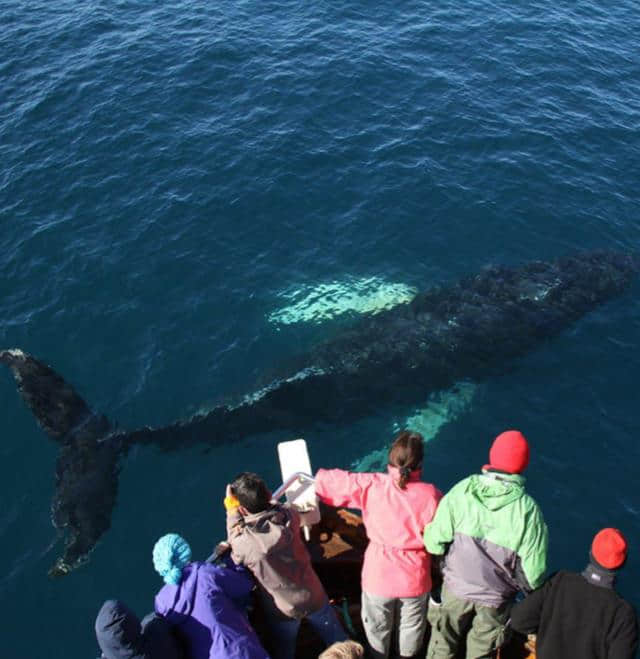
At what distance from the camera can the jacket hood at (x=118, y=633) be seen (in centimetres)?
772

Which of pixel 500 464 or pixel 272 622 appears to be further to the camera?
pixel 272 622

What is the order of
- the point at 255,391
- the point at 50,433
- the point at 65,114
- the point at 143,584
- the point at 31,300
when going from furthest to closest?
1. the point at 65,114
2. the point at 31,300
3. the point at 255,391
4. the point at 50,433
5. the point at 143,584

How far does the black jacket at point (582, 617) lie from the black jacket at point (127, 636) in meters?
4.39

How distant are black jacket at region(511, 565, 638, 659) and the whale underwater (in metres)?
12.9

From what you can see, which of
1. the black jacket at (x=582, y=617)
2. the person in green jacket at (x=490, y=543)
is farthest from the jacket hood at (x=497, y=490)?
the black jacket at (x=582, y=617)

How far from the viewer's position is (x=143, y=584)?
17.1 m

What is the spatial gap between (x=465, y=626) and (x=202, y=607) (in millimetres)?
3731

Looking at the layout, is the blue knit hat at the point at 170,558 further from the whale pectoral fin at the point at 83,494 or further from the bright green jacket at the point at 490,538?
the whale pectoral fin at the point at 83,494

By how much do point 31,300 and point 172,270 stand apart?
16.9 feet

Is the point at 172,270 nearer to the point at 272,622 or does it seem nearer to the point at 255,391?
the point at 255,391

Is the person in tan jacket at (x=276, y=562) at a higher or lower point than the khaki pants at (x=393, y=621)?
higher

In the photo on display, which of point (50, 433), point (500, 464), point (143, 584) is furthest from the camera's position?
point (50, 433)

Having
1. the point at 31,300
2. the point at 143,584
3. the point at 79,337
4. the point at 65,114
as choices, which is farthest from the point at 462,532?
the point at 65,114

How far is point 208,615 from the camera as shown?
336 inches
